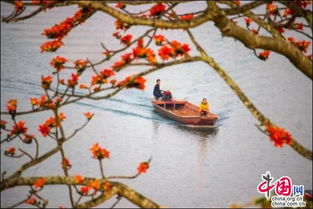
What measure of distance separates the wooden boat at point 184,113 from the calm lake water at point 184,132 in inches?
30.6

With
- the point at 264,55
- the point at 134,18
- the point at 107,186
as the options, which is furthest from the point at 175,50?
the point at 264,55

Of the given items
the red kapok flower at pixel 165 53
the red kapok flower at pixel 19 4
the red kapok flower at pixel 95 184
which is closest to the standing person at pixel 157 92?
the red kapok flower at pixel 165 53

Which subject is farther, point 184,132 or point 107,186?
point 184,132

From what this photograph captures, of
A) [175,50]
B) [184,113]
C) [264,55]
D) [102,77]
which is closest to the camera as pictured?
[175,50]

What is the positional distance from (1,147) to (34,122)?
13.4ft

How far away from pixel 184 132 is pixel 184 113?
102 cm

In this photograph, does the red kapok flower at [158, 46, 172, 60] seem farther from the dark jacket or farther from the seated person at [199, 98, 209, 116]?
the dark jacket

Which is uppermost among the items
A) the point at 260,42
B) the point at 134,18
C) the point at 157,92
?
the point at 157,92

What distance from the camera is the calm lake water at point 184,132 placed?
866 inches

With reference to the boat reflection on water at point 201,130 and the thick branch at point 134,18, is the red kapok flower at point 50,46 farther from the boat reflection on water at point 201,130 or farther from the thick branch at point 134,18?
the boat reflection on water at point 201,130

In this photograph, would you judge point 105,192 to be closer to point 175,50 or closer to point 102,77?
point 175,50

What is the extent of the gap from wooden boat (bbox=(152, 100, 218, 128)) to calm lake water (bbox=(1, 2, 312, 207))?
78 cm

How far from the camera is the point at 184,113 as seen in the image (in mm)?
29562

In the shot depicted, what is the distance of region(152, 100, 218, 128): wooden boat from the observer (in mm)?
28000
